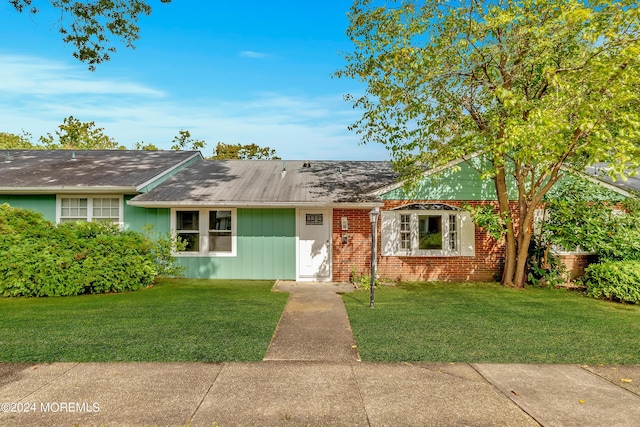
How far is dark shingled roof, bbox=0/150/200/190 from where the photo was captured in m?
11.2

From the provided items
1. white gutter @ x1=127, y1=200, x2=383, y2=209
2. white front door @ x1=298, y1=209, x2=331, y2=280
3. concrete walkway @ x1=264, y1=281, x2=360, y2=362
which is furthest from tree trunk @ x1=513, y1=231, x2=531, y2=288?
white front door @ x1=298, y1=209, x2=331, y2=280

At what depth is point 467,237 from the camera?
Answer: 1161 centimetres

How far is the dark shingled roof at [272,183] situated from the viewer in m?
10.9

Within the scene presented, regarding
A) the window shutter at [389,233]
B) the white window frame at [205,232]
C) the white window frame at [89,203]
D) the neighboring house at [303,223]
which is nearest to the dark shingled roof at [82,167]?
the neighboring house at [303,223]

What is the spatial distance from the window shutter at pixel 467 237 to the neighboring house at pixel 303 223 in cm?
3

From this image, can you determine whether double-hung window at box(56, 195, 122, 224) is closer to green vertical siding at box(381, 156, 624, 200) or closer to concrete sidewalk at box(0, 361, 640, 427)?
concrete sidewalk at box(0, 361, 640, 427)

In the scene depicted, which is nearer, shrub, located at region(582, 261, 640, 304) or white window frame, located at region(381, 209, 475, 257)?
shrub, located at region(582, 261, 640, 304)

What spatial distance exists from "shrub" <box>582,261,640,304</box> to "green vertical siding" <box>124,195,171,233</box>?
12545 mm

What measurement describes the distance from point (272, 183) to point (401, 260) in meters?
5.11

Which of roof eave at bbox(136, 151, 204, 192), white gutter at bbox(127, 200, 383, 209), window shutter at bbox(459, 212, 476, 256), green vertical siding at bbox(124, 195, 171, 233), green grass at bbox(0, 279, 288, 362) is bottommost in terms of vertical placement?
green grass at bbox(0, 279, 288, 362)

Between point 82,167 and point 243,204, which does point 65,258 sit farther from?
point 82,167

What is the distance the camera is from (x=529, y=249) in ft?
37.0

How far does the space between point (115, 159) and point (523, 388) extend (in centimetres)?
1550

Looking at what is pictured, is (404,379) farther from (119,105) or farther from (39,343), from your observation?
(119,105)
